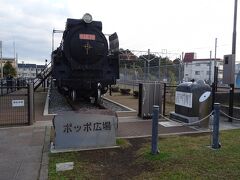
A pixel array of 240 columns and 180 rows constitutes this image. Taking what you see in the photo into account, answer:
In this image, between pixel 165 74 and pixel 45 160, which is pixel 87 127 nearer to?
pixel 45 160

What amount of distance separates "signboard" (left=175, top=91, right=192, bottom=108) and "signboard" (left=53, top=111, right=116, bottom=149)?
410 cm

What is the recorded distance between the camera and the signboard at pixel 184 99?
10727mm

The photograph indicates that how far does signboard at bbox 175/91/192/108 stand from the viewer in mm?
10727

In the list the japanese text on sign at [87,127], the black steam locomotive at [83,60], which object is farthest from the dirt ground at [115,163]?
the black steam locomotive at [83,60]

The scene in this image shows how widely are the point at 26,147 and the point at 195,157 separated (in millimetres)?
3905

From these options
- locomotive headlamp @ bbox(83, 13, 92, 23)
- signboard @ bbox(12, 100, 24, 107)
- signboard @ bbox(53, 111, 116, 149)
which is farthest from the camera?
→ locomotive headlamp @ bbox(83, 13, 92, 23)

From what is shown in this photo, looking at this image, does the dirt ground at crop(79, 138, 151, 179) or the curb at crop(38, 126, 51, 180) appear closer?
the curb at crop(38, 126, 51, 180)

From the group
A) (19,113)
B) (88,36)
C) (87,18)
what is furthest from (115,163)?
(87,18)

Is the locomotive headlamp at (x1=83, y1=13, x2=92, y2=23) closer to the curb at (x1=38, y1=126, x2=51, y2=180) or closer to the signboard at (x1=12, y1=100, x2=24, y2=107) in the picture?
the signboard at (x1=12, y1=100, x2=24, y2=107)

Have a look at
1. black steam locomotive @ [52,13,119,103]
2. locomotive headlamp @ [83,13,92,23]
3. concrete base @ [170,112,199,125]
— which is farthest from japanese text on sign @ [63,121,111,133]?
locomotive headlamp @ [83,13,92,23]

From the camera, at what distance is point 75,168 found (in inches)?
230

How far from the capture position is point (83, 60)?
576 inches

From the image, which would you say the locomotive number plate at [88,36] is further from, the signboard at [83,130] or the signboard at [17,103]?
the signboard at [83,130]

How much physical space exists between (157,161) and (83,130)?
198cm
